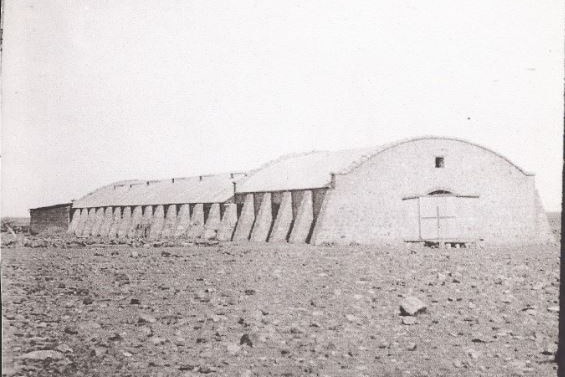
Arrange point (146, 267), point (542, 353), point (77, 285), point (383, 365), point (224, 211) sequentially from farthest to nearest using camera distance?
point (224, 211) → point (146, 267) → point (77, 285) → point (542, 353) → point (383, 365)

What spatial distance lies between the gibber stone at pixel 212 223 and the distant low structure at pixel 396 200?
0.13m

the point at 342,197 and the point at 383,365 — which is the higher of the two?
the point at 342,197

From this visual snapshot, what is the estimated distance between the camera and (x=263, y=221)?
29719 millimetres

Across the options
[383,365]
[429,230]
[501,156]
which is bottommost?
[383,365]

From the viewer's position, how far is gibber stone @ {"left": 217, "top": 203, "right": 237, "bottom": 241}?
105 ft

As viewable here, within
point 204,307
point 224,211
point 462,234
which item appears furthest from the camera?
point 224,211

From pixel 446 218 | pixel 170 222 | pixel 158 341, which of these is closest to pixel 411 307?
pixel 158 341

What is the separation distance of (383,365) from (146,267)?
9101mm

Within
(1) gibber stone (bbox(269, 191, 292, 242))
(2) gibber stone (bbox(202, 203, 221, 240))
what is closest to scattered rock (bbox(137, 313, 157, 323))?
(1) gibber stone (bbox(269, 191, 292, 242))

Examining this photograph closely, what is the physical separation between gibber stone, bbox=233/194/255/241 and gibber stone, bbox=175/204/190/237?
20.4ft

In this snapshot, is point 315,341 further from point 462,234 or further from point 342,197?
point 462,234

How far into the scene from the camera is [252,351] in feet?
24.7

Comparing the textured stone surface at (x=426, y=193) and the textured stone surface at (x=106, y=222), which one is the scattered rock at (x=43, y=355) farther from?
the textured stone surface at (x=106, y=222)

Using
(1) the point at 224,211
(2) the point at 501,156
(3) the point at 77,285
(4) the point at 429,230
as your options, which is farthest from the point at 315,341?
(1) the point at 224,211
